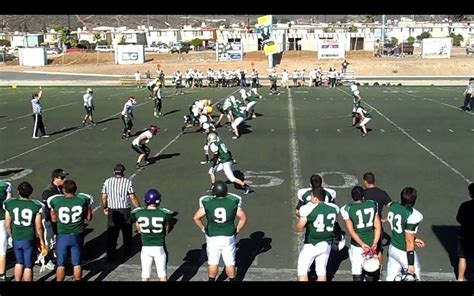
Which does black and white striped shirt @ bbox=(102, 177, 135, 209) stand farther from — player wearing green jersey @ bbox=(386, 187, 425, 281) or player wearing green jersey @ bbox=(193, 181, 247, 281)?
player wearing green jersey @ bbox=(386, 187, 425, 281)

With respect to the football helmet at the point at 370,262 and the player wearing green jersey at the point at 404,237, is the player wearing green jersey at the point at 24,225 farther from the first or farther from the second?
the player wearing green jersey at the point at 404,237

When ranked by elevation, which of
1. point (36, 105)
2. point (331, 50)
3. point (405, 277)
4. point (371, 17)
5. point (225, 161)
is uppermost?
point (371, 17)

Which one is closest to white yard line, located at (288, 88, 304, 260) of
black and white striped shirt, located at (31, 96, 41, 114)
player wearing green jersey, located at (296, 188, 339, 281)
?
player wearing green jersey, located at (296, 188, 339, 281)

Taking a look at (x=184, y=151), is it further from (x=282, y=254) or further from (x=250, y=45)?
(x=250, y=45)

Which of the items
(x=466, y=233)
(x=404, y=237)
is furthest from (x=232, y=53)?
(x=404, y=237)

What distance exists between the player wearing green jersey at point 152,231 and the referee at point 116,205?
59.6 inches

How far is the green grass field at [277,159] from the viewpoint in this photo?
9.70 m

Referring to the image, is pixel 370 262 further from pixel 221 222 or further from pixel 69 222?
pixel 69 222

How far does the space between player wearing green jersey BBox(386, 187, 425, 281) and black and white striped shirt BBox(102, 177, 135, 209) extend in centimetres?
387

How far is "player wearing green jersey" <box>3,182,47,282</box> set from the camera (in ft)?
23.2

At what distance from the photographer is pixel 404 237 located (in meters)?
Result: 6.72

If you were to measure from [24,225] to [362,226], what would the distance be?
4.24 meters
